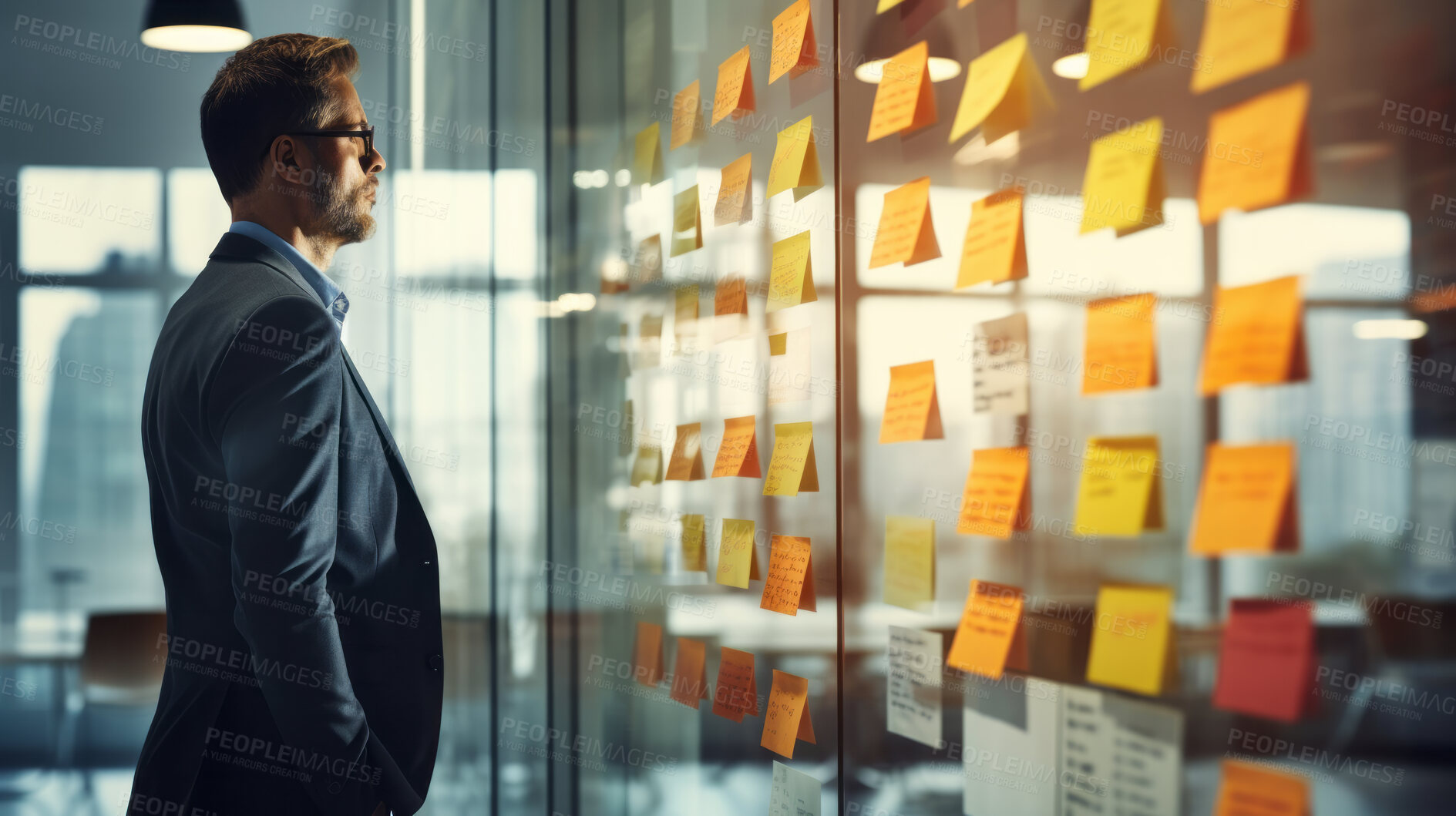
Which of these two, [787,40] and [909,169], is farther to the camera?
[787,40]

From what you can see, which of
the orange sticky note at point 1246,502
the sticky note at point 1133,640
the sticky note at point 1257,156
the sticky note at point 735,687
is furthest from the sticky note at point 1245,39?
the sticky note at point 735,687

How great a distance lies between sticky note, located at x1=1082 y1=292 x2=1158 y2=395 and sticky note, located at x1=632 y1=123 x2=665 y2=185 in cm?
101

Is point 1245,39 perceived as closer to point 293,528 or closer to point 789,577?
point 789,577

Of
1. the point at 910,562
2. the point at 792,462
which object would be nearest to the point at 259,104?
the point at 792,462

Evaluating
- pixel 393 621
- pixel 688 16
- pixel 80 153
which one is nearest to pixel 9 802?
pixel 80 153

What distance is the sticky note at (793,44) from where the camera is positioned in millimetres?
1244

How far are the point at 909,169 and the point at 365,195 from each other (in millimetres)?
905

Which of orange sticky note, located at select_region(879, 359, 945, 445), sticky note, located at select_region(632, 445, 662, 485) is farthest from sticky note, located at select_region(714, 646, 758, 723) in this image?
orange sticky note, located at select_region(879, 359, 945, 445)

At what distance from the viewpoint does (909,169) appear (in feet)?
3.46

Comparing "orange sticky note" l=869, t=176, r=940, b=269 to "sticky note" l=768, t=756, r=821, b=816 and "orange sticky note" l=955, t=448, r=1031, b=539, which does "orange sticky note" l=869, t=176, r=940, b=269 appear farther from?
"sticky note" l=768, t=756, r=821, b=816

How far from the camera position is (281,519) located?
121 cm

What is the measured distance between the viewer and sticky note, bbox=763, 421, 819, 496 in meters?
1.24

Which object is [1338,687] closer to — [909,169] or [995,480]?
[995,480]

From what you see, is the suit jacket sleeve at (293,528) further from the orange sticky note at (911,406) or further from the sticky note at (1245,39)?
the sticky note at (1245,39)
